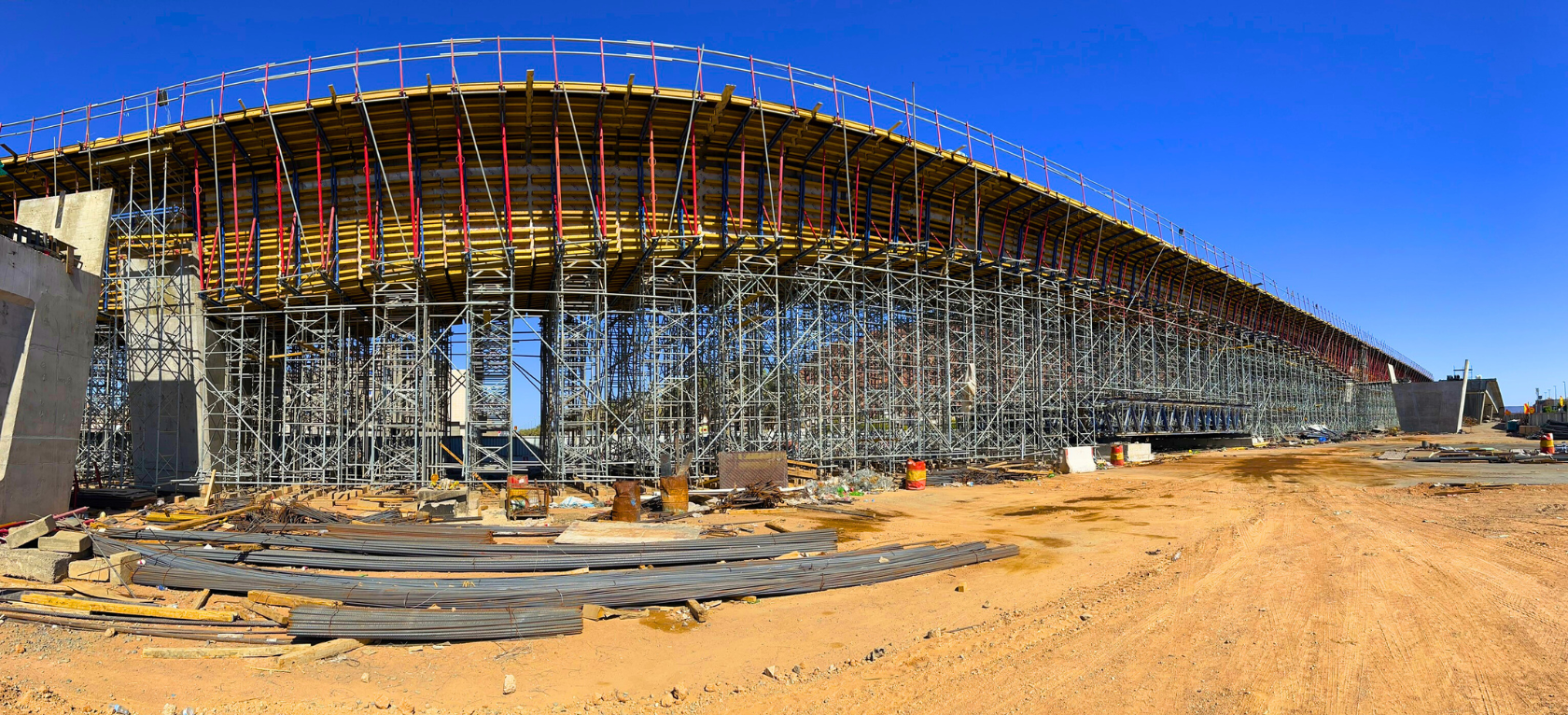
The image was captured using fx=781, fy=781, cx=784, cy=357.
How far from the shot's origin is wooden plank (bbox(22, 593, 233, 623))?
739 centimetres

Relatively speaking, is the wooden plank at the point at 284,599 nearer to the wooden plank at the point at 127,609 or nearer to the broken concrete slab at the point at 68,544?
the wooden plank at the point at 127,609

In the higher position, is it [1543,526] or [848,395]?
[848,395]

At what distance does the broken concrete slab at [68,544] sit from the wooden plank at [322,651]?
16.4ft

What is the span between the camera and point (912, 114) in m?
22.1

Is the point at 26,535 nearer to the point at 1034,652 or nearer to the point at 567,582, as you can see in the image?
the point at 567,582

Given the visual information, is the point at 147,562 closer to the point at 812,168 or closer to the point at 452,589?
the point at 452,589

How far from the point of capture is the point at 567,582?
8.53 metres

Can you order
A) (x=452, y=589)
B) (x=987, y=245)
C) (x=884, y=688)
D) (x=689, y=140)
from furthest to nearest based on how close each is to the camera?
(x=987, y=245), (x=689, y=140), (x=452, y=589), (x=884, y=688)

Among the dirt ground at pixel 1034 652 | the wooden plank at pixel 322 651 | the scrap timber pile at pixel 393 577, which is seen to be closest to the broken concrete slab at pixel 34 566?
the scrap timber pile at pixel 393 577

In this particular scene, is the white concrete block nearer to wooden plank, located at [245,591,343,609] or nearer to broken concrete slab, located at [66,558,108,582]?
wooden plank, located at [245,591,343,609]

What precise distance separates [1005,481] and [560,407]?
12.5 meters

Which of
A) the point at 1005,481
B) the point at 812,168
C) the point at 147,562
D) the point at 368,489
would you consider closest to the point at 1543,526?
the point at 1005,481

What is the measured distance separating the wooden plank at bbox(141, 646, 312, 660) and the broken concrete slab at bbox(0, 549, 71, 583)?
11.1 ft

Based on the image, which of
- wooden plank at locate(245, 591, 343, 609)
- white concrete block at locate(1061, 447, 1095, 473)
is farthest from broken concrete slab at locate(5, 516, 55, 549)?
white concrete block at locate(1061, 447, 1095, 473)
